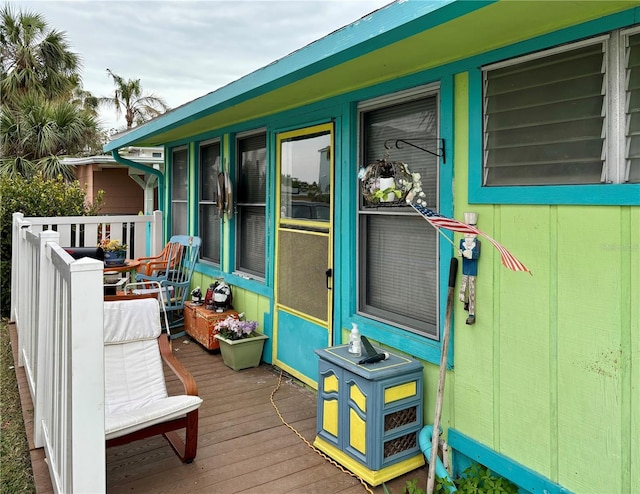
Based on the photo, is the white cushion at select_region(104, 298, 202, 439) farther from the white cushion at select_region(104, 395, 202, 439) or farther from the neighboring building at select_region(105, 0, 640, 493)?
the neighboring building at select_region(105, 0, 640, 493)

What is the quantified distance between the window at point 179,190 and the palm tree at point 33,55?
1078 centimetres

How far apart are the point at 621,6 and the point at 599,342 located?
4.09ft

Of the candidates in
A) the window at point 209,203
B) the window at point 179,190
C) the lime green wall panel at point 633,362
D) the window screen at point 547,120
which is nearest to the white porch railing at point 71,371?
the window screen at point 547,120

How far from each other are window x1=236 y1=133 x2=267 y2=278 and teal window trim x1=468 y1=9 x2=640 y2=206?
2.43 m

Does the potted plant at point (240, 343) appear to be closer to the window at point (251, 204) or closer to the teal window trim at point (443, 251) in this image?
the window at point (251, 204)

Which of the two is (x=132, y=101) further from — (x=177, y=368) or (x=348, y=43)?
(x=348, y=43)

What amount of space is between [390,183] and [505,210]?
61cm

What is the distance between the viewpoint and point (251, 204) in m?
4.64

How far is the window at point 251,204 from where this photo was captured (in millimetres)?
4508

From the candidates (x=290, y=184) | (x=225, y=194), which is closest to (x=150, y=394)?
(x=290, y=184)

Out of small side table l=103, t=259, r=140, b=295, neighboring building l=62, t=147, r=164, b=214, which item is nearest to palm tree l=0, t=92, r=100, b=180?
neighboring building l=62, t=147, r=164, b=214

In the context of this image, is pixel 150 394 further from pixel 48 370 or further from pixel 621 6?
pixel 621 6

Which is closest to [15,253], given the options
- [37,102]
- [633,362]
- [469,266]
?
[469,266]

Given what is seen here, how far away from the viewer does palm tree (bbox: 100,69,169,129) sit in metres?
21.5
